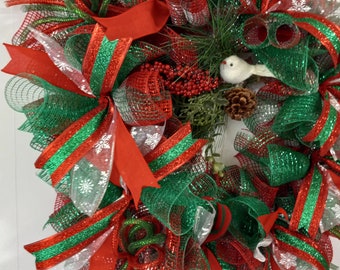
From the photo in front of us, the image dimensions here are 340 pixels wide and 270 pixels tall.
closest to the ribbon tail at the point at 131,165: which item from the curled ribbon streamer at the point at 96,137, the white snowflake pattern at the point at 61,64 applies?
the curled ribbon streamer at the point at 96,137

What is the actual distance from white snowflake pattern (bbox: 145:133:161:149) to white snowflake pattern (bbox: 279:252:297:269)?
286 millimetres

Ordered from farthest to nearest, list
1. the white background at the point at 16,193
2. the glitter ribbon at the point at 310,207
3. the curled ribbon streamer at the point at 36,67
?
the white background at the point at 16,193, the glitter ribbon at the point at 310,207, the curled ribbon streamer at the point at 36,67

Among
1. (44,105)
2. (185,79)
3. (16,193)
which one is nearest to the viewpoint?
(44,105)

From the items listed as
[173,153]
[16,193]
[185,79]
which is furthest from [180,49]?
[16,193]

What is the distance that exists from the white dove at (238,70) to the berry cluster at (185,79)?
2 cm

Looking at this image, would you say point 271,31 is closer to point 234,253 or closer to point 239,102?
point 239,102

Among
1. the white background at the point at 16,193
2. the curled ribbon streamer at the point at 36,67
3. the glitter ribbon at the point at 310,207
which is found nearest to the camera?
the curled ribbon streamer at the point at 36,67

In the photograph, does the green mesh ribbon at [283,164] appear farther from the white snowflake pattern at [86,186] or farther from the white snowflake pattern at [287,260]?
the white snowflake pattern at [86,186]

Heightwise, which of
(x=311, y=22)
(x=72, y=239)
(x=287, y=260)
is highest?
(x=311, y=22)

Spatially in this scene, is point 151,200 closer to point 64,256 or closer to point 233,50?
point 64,256

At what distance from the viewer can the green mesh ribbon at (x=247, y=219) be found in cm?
71

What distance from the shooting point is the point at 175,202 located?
69cm

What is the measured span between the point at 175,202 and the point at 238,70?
0.73 feet

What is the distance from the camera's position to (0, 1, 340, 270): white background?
3.00 ft
